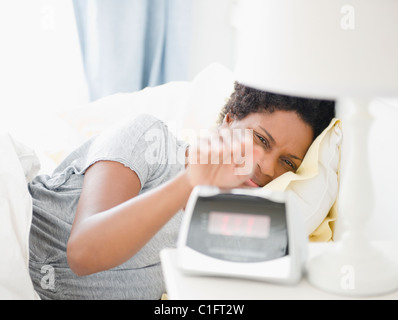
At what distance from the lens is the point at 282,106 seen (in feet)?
4.06

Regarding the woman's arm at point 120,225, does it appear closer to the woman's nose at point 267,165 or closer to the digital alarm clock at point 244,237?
the digital alarm clock at point 244,237

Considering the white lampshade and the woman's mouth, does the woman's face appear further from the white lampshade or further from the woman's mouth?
the white lampshade

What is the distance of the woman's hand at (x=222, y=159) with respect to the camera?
2.58 feet

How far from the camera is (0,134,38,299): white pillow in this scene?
Result: 941mm

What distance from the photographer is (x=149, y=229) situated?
88cm

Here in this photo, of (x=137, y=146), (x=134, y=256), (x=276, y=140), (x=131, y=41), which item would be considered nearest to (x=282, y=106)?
(x=276, y=140)

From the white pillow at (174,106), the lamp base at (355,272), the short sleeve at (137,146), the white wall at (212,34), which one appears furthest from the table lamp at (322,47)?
the white wall at (212,34)

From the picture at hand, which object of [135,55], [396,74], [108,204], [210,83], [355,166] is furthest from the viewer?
[135,55]

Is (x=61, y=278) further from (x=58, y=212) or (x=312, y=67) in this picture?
(x=312, y=67)

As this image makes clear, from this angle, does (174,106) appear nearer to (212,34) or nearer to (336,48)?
(212,34)

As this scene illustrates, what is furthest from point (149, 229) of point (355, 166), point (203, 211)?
point (355, 166)

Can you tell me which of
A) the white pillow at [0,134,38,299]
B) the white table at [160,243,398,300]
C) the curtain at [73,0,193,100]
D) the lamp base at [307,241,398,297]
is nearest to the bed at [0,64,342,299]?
the white pillow at [0,134,38,299]

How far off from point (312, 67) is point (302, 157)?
640mm

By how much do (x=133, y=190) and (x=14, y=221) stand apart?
226mm
